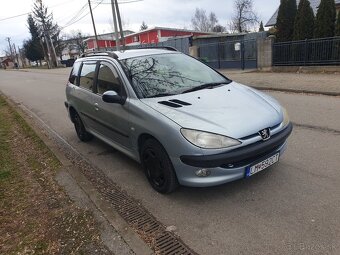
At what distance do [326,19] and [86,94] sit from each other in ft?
42.6

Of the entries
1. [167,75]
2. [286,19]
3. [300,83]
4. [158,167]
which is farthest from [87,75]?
[286,19]

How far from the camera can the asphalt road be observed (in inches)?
119

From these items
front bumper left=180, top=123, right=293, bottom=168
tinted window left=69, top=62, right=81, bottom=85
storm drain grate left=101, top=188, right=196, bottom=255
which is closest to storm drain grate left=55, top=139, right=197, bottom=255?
storm drain grate left=101, top=188, right=196, bottom=255

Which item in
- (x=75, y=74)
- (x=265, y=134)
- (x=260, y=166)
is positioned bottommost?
(x=260, y=166)

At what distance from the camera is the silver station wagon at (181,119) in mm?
3500

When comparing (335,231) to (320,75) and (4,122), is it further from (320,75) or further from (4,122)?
(320,75)

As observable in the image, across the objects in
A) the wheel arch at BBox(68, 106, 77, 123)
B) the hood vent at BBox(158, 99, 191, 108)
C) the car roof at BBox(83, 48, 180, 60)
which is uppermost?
the car roof at BBox(83, 48, 180, 60)

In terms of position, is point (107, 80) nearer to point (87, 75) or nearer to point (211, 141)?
point (87, 75)

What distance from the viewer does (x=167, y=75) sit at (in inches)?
184

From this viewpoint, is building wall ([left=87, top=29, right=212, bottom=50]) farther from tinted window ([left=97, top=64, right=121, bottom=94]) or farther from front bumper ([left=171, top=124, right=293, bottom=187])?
front bumper ([left=171, top=124, right=293, bottom=187])

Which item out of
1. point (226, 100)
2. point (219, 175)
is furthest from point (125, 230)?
point (226, 100)

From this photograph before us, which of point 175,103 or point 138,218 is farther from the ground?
point 175,103

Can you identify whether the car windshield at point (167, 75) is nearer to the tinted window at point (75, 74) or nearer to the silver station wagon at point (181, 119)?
the silver station wagon at point (181, 119)

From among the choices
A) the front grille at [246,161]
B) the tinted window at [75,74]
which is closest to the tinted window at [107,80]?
the tinted window at [75,74]
